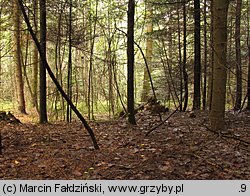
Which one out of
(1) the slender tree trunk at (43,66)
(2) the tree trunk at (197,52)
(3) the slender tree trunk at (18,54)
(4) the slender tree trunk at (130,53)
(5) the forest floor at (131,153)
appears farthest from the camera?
(3) the slender tree trunk at (18,54)

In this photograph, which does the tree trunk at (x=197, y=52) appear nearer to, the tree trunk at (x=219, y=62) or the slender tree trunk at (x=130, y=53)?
the slender tree trunk at (x=130, y=53)

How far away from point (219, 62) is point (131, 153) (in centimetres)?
293

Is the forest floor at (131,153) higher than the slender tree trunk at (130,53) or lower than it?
lower

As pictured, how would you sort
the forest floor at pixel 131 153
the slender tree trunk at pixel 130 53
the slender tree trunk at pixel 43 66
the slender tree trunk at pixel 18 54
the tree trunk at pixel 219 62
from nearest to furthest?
the forest floor at pixel 131 153 → the tree trunk at pixel 219 62 → the slender tree trunk at pixel 130 53 → the slender tree trunk at pixel 43 66 → the slender tree trunk at pixel 18 54

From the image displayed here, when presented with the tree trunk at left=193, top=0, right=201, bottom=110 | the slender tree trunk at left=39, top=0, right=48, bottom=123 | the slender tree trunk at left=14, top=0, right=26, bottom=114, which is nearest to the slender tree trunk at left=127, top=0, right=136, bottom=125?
the slender tree trunk at left=39, top=0, right=48, bottom=123

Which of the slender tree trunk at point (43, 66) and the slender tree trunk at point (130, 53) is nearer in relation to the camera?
the slender tree trunk at point (130, 53)

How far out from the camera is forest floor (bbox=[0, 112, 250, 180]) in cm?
455

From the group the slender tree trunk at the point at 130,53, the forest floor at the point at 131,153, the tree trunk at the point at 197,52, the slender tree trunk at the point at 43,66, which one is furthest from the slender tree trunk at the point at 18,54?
the tree trunk at the point at 197,52

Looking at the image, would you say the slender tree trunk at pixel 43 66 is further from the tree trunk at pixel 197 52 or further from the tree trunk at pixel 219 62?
the tree trunk at pixel 197 52

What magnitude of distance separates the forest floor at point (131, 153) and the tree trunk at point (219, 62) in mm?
388

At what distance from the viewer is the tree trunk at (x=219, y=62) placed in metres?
6.54

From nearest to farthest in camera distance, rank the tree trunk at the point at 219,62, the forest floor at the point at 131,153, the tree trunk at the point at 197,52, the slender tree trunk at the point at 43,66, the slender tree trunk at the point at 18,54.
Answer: the forest floor at the point at 131,153, the tree trunk at the point at 219,62, the slender tree trunk at the point at 43,66, the tree trunk at the point at 197,52, the slender tree trunk at the point at 18,54

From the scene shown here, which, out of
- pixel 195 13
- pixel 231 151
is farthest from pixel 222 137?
pixel 195 13

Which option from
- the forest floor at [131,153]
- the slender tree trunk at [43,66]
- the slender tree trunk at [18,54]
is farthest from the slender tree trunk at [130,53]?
the slender tree trunk at [18,54]
